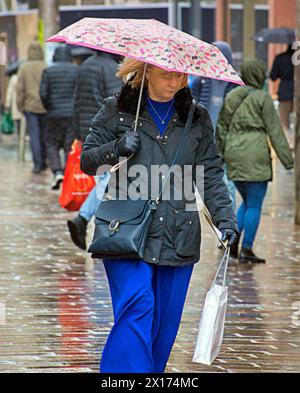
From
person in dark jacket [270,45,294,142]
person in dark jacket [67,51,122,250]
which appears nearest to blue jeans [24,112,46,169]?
person in dark jacket [270,45,294,142]

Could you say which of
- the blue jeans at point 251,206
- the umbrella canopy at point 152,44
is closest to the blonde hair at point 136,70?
the umbrella canopy at point 152,44

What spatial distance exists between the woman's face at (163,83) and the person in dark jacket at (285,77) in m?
16.5

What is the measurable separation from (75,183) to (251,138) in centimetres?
178

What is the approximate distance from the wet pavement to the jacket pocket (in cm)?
122

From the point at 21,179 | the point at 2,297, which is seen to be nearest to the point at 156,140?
the point at 2,297

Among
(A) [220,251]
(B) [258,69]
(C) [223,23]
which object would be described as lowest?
(C) [223,23]

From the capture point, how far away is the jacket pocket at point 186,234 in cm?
591

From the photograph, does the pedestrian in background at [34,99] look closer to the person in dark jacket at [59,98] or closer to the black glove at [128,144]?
the person in dark jacket at [59,98]

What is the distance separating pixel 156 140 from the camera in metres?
5.95

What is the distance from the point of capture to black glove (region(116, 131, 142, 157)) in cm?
576

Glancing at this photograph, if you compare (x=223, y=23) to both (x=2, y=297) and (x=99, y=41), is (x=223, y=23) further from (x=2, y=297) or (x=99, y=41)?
(x=99, y=41)

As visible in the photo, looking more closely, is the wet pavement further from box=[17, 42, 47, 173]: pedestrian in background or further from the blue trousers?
box=[17, 42, 47, 173]: pedestrian in background

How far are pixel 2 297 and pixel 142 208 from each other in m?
3.48

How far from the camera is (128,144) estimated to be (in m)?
5.76
